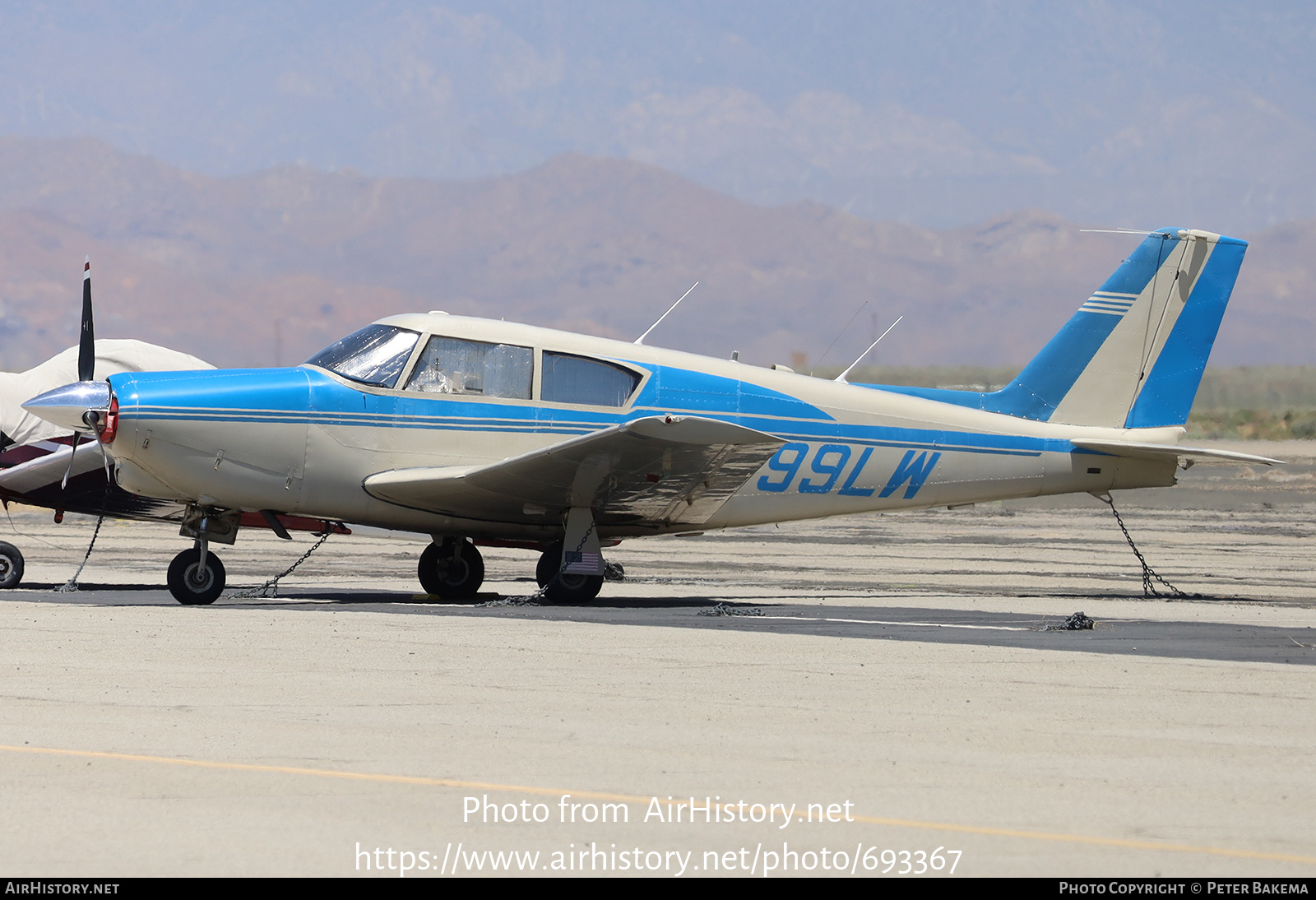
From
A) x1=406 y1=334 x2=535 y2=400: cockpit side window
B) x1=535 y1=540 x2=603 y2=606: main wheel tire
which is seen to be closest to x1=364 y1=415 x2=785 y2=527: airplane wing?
x1=535 y1=540 x2=603 y2=606: main wheel tire

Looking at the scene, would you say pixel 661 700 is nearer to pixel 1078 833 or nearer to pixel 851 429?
pixel 1078 833

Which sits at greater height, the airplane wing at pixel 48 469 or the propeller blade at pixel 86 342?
the propeller blade at pixel 86 342

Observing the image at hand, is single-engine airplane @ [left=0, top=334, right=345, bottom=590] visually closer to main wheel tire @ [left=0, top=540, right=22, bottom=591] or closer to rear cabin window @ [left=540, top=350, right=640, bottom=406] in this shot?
main wheel tire @ [left=0, top=540, right=22, bottom=591]

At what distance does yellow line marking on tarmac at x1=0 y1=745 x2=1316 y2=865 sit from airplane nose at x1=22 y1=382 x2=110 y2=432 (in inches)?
248

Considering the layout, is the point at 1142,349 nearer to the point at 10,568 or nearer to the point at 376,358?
the point at 376,358

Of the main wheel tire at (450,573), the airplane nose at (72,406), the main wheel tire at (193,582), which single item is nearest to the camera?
the airplane nose at (72,406)

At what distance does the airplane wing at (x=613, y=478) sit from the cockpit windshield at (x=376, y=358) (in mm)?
889

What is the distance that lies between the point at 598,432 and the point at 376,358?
7.54 ft

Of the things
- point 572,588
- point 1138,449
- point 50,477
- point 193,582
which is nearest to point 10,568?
point 50,477

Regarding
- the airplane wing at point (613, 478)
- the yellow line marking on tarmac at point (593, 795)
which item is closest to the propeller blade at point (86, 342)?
the airplane wing at point (613, 478)

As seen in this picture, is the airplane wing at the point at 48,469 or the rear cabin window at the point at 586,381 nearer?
the rear cabin window at the point at 586,381

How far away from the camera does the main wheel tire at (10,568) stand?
1442cm

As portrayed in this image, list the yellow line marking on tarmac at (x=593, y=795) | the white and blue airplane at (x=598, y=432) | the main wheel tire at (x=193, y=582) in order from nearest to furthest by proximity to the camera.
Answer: the yellow line marking on tarmac at (x=593, y=795)
the white and blue airplane at (x=598, y=432)
the main wheel tire at (x=193, y=582)

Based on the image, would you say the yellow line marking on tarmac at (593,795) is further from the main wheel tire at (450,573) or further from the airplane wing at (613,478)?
the main wheel tire at (450,573)
